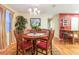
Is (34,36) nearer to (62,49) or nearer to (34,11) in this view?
(34,11)

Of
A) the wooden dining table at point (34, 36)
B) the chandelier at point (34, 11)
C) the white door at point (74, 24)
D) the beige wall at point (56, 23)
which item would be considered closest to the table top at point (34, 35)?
the wooden dining table at point (34, 36)

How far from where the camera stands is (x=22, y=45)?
234 cm

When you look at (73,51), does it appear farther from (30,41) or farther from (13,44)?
(13,44)

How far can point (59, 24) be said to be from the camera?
2.39 m

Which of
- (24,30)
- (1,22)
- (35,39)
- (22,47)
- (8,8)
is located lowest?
(22,47)

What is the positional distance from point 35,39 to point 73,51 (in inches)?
31.7

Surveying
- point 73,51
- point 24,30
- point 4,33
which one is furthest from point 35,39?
point 73,51

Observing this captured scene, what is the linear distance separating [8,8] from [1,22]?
312 millimetres

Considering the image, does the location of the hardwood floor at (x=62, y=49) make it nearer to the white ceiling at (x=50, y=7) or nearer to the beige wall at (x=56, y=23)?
the beige wall at (x=56, y=23)

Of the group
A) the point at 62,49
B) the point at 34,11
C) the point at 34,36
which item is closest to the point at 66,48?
the point at 62,49

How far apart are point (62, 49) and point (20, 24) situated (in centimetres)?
100

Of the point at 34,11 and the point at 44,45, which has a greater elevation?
the point at 34,11

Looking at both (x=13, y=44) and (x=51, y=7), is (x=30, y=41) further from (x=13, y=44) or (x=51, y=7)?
(x=51, y=7)
